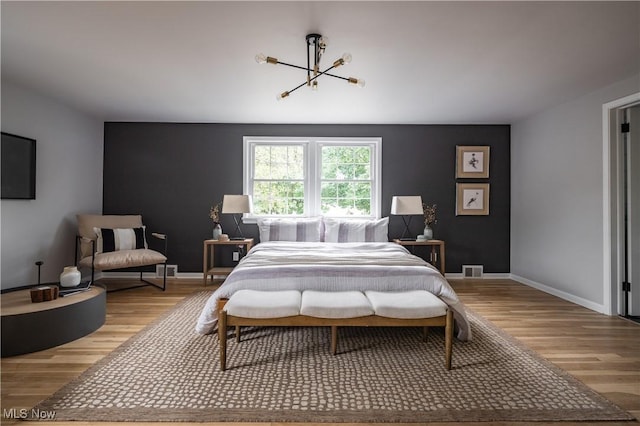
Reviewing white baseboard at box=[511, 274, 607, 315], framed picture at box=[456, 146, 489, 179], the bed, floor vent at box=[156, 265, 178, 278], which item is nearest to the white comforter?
the bed

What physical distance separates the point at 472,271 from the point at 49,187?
5.98 metres

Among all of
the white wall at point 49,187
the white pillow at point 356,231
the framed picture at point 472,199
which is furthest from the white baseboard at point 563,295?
the white wall at point 49,187

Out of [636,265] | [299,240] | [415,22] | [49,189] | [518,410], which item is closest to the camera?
[518,410]

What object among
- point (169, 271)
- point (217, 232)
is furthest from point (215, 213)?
point (169, 271)

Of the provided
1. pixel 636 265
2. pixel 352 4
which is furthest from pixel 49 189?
pixel 636 265

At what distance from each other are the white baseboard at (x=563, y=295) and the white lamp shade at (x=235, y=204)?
13.6 ft

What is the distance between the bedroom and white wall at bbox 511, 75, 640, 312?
0.06ft

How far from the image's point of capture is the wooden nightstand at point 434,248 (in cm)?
499

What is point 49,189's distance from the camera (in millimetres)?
4359

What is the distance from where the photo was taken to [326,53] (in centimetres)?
300

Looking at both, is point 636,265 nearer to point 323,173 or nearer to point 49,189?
point 323,173

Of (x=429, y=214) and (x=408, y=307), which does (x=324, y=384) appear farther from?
(x=429, y=214)

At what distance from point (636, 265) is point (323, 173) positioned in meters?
3.94

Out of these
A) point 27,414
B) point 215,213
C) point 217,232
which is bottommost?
point 27,414
